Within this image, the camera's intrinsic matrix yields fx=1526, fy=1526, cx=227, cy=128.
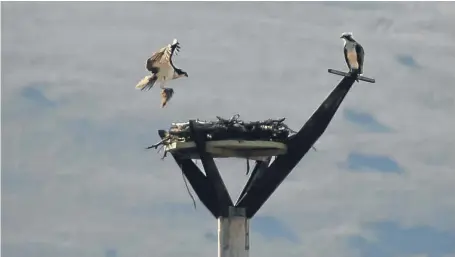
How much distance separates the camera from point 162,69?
47.6 metres

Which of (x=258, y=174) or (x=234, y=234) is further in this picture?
(x=258, y=174)

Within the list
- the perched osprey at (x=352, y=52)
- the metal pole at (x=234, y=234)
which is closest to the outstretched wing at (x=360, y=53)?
the perched osprey at (x=352, y=52)

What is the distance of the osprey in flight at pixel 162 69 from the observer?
1873 inches

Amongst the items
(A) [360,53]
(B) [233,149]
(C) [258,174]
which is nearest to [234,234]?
(C) [258,174]

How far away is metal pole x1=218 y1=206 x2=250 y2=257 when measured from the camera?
46906 mm

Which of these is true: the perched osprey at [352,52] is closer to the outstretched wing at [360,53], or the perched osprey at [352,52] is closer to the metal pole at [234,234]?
the outstretched wing at [360,53]

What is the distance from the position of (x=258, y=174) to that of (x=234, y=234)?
230cm

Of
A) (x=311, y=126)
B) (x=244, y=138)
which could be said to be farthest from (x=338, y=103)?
(x=244, y=138)

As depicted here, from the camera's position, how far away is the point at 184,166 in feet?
157

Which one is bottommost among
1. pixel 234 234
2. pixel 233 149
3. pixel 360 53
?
pixel 234 234

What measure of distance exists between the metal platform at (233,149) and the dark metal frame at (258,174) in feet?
1.04

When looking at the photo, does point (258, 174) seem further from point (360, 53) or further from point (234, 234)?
point (360, 53)

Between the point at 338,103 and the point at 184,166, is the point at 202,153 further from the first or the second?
the point at 338,103

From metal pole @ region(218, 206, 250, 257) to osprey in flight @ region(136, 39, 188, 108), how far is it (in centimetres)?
444
